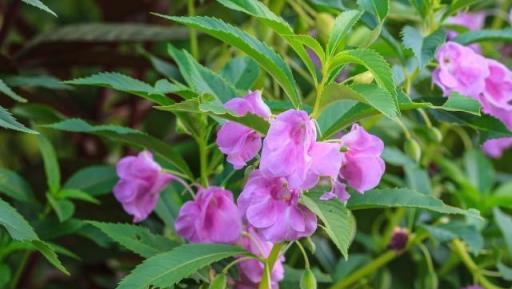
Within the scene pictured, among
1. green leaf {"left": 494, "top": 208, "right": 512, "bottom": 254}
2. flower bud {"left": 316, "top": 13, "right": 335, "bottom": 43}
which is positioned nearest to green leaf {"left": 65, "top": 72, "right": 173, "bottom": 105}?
flower bud {"left": 316, "top": 13, "right": 335, "bottom": 43}

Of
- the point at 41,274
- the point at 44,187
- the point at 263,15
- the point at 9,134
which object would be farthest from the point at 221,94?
the point at 9,134

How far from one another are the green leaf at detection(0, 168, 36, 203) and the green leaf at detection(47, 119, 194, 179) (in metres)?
0.15

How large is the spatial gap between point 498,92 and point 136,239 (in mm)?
434

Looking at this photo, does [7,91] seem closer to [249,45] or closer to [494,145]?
[249,45]

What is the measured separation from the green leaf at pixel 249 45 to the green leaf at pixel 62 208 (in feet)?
1.12

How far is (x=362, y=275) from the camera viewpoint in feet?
3.79

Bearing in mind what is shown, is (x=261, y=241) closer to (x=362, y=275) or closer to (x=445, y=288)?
(x=362, y=275)

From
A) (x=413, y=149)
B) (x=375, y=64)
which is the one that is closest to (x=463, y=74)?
(x=413, y=149)

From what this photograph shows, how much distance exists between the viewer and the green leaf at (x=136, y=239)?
91 centimetres

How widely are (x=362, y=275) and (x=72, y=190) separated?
39 centimetres

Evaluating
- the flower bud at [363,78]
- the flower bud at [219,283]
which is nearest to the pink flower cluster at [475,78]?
the flower bud at [363,78]

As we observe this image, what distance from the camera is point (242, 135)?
81cm

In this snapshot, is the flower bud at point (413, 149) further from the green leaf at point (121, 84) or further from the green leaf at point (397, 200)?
the green leaf at point (121, 84)

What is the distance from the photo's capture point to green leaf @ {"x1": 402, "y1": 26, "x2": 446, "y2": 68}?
2.99 ft
